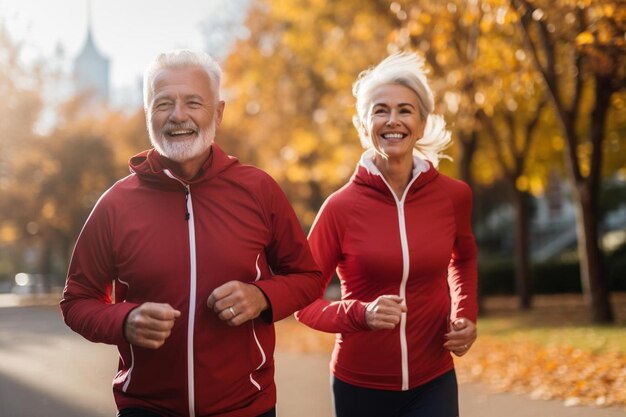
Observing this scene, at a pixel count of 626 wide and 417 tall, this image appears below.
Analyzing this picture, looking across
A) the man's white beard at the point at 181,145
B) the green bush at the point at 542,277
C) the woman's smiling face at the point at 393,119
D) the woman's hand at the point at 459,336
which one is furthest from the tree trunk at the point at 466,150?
the man's white beard at the point at 181,145

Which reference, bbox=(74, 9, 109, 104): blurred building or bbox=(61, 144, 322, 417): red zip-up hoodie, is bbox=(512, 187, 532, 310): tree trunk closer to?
bbox=(61, 144, 322, 417): red zip-up hoodie

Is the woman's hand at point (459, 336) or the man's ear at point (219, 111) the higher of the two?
the man's ear at point (219, 111)

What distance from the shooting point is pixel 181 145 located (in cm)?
331

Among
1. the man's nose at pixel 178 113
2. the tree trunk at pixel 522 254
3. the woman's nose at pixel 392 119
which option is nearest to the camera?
the man's nose at pixel 178 113

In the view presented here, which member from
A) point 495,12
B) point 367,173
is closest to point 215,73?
point 367,173

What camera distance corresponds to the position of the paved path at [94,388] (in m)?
8.62

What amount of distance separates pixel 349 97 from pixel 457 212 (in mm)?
16615

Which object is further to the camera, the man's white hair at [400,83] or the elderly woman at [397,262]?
the man's white hair at [400,83]

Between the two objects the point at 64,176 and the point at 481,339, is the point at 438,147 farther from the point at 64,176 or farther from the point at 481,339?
the point at 64,176

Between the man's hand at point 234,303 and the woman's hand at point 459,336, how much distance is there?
118 cm

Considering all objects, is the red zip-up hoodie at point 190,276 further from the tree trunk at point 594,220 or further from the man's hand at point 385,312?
the tree trunk at point 594,220

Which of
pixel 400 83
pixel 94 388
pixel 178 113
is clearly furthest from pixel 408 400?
pixel 94 388

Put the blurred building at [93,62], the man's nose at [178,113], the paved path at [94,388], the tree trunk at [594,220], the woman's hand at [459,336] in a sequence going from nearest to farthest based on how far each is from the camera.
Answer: the man's nose at [178,113] → the woman's hand at [459,336] → the paved path at [94,388] → the tree trunk at [594,220] → the blurred building at [93,62]

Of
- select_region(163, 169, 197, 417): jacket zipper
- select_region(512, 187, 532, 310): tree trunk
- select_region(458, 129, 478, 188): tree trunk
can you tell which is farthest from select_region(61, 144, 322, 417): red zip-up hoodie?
select_region(512, 187, 532, 310): tree trunk
